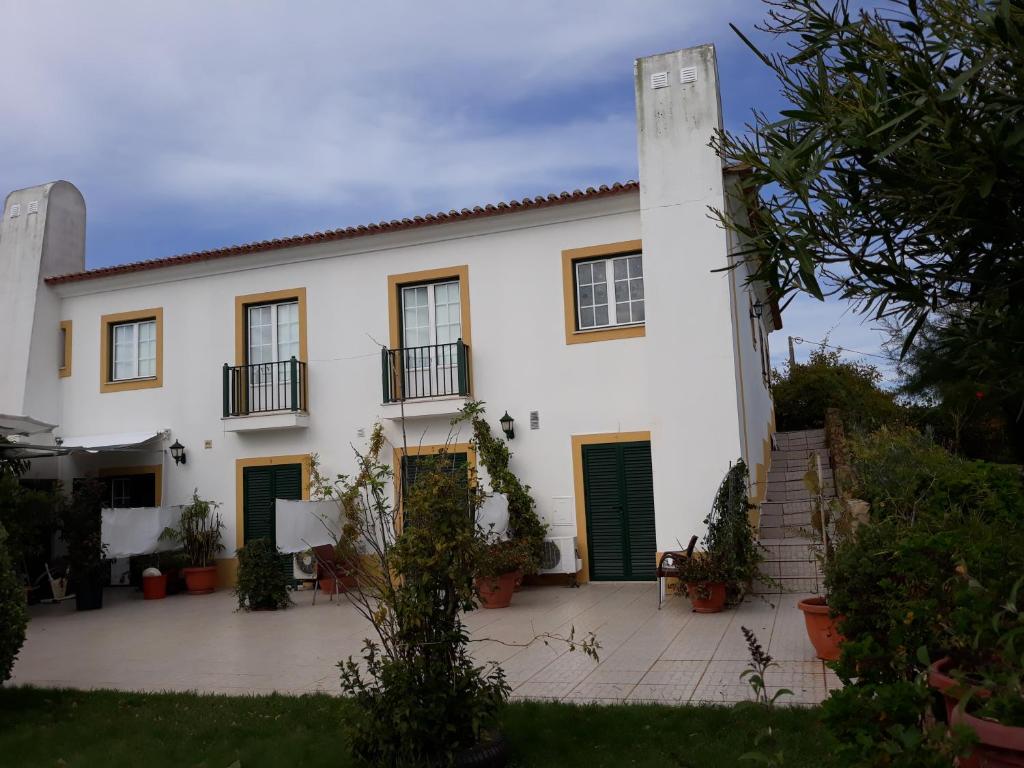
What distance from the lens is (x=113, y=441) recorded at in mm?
14242

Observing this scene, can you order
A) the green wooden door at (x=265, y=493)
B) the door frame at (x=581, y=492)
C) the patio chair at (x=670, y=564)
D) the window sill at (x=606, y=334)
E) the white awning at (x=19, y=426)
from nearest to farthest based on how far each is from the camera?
the patio chair at (x=670, y=564), the white awning at (x=19, y=426), the window sill at (x=606, y=334), the door frame at (x=581, y=492), the green wooden door at (x=265, y=493)

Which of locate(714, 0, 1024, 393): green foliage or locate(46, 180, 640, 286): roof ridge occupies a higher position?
locate(46, 180, 640, 286): roof ridge

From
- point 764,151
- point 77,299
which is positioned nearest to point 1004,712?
point 764,151

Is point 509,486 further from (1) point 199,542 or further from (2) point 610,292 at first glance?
(1) point 199,542

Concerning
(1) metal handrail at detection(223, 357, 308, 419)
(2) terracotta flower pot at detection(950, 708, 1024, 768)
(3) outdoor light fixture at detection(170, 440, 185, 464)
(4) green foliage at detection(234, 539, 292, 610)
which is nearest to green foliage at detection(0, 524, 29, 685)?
(4) green foliage at detection(234, 539, 292, 610)

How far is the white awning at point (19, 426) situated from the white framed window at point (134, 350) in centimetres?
227

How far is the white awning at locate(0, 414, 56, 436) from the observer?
11945 millimetres

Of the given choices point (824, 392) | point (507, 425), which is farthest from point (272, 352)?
point (824, 392)

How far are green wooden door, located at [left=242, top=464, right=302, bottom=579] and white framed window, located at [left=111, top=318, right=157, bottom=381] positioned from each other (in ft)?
9.29

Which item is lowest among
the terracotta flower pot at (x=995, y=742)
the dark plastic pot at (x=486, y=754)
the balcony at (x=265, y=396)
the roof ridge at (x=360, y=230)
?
the dark plastic pot at (x=486, y=754)

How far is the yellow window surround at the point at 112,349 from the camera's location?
14.8 metres

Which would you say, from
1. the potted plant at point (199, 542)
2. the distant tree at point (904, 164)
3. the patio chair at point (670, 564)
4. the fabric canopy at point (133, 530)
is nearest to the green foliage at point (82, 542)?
the fabric canopy at point (133, 530)

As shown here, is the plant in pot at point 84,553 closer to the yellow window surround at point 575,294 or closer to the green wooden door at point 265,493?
the green wooden door at point 265,493

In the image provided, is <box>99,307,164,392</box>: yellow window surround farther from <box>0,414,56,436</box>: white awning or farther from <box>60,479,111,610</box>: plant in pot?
<box>60,479,111,610</box>: plant in pot
